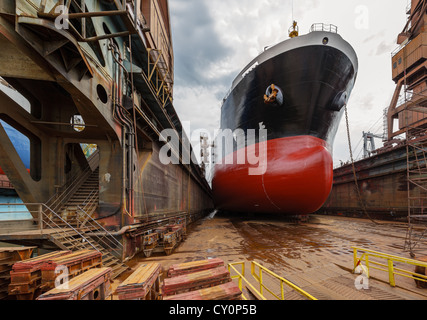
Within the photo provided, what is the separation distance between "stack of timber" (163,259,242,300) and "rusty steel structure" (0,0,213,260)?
3760 millimetres

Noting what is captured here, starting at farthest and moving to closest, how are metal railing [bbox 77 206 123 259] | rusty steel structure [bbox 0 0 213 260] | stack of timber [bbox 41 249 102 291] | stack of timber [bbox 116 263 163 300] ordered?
metal railing [bbox 77 206 123 259], rusty steel structure [bbox 0 0 213 260], stack of timber [bbox 41 249 102 291], stack of timber [bbox 116 263 163 300]

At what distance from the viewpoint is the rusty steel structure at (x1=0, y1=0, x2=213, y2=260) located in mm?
3955

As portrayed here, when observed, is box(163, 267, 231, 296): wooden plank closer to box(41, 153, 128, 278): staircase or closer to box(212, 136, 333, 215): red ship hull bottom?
box(41, 153, 128, 278): staircase

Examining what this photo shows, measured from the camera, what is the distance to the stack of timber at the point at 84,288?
8.11ft

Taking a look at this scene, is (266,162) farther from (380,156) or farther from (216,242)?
(380,156)

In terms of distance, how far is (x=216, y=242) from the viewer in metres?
8.30

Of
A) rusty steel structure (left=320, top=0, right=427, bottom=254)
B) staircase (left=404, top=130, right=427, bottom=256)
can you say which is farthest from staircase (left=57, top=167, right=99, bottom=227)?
rusty steel structure (left=320, top=0, right=427, bottom=254)

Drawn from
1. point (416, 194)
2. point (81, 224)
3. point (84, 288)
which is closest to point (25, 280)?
point (84, 288)

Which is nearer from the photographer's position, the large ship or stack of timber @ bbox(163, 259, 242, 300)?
stack of timber @ bbox(163, 259, 242, 300)

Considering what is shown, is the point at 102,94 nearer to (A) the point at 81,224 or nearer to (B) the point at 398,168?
(A) the point at 81,224

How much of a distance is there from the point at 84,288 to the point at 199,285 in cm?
185

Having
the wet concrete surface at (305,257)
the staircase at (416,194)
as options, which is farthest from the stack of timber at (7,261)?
the staircase at (416,194)

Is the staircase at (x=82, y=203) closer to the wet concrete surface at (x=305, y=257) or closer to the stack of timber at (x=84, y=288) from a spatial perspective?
the wet concrete surface at (x=305, y=257)

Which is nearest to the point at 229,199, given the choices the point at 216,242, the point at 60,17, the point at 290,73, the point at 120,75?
the point at 216,242
